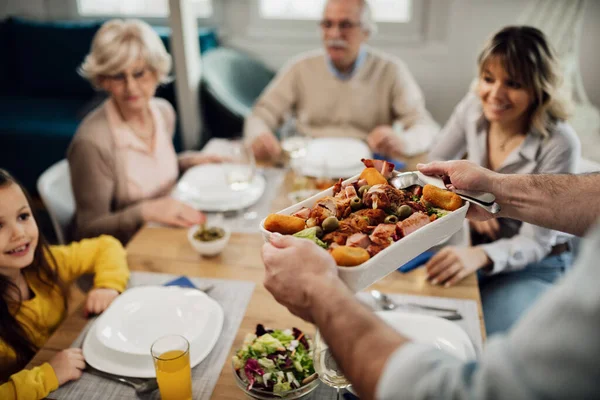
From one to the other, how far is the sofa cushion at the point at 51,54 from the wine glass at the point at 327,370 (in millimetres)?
3439

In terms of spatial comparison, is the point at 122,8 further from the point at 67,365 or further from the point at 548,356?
the point at 548,356

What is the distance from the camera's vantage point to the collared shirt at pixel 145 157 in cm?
188

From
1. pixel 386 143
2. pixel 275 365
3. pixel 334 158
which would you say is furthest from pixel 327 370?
pixel 386 143

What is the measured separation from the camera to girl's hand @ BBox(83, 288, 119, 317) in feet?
4.04

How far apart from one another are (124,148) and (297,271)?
4.24 ft

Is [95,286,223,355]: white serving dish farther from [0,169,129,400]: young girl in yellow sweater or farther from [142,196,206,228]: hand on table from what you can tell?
[142,196,206,228]: hand on table

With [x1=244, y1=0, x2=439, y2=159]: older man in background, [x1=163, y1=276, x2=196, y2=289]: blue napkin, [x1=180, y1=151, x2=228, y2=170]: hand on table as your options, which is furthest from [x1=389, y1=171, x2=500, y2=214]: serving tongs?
[x1=244, y1=0, x2=439, y2=159]: older man in background

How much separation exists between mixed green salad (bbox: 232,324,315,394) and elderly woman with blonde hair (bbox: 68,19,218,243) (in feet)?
2.20

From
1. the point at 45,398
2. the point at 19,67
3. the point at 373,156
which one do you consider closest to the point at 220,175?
the point at 373,156

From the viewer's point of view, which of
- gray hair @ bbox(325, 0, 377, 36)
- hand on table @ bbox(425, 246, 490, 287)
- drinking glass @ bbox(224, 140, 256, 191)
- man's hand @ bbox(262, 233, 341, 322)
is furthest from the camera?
gray hair @ bbox(325, 0, 377, 36)

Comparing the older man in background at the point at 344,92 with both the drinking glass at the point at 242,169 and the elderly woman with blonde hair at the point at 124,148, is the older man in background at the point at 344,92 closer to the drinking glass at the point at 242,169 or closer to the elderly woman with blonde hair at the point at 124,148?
the elderly woman with blonde hair at the point at 124,148

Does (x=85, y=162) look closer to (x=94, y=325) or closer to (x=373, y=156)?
(x=94, y=325)

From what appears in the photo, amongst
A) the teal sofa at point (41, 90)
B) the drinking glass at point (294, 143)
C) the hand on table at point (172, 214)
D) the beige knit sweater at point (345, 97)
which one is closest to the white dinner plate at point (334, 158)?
the drinking glass at point (294, 143)

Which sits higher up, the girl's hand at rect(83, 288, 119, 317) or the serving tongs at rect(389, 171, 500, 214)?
the serving tongs at rect(389, 171, 500, 214)
